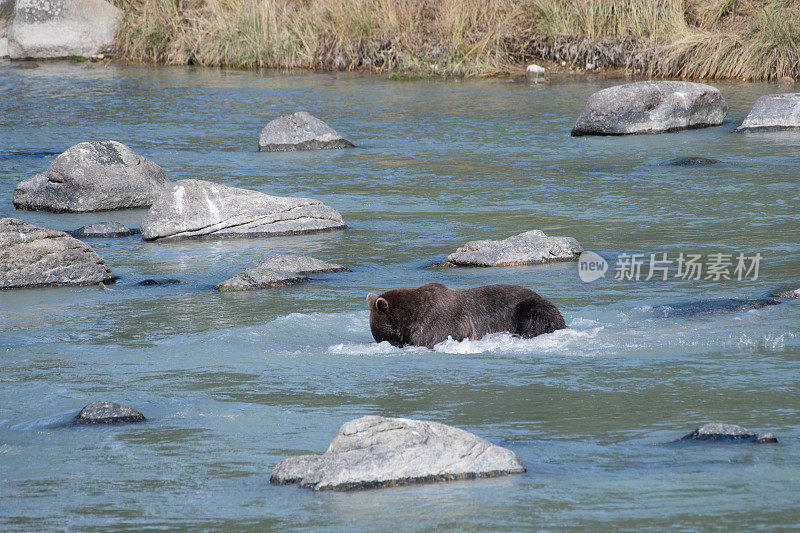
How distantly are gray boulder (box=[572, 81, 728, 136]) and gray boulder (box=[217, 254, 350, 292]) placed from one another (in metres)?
8.44

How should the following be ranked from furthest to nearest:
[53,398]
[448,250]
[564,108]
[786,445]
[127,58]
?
[127,58] < [564,108] < [448,250] < [53,398] < [786,445]

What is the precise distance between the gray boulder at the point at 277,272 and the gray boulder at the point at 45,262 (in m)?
1.19

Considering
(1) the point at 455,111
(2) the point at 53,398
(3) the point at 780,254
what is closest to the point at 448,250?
(3) the point at 780,254

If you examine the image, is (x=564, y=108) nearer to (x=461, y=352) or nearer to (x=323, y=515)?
(x=461, y=352)

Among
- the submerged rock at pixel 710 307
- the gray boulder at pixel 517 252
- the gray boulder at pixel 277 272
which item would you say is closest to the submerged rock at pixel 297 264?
the gray boulder at pixel 277 272

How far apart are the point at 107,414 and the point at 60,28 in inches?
1022

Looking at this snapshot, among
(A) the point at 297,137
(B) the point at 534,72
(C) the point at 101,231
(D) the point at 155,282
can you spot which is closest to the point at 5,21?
(B) the point at 534,72

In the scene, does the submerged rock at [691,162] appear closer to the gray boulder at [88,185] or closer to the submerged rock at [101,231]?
the gray boulder at [88,185]

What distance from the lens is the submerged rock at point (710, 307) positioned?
7293mm

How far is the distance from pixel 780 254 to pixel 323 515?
243 inches

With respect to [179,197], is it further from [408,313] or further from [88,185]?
[408,313]

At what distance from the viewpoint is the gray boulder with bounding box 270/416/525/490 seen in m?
4.49

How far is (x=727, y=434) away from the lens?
4855 mm

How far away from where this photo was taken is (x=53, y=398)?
234 inches
